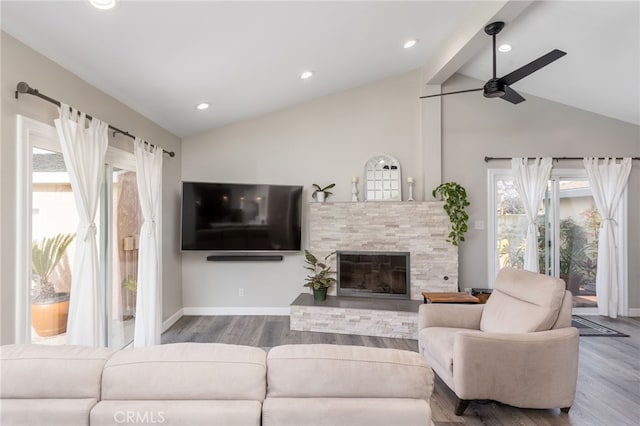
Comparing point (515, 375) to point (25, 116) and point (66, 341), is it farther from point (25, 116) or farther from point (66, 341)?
point (25, 116)

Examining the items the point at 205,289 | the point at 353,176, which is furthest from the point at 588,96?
the point at 205,289

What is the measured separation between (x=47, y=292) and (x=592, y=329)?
18.5 feet

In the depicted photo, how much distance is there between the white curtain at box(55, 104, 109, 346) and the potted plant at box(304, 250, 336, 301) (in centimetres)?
245

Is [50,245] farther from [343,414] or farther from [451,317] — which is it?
[451,317]

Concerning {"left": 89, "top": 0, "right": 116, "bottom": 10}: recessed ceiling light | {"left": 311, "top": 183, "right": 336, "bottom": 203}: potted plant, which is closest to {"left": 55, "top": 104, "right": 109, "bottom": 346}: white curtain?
{"left": 89, "top": 0, "right": 116, "bottom": 10}: recessed ceiling light

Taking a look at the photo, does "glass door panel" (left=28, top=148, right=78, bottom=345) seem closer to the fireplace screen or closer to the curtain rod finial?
the curtain rod finial

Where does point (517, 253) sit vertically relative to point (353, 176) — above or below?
below

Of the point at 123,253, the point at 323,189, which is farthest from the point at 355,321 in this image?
the point at 123,253

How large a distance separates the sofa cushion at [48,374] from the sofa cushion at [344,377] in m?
0.59

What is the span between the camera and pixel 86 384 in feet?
3.58

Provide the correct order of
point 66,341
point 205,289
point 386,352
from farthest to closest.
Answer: point 205,289 < point 66,341 < point 386,352

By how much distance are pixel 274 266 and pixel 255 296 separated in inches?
19.8

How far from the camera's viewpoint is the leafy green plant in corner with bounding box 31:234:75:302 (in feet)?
7.51

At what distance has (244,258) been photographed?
179 inches
